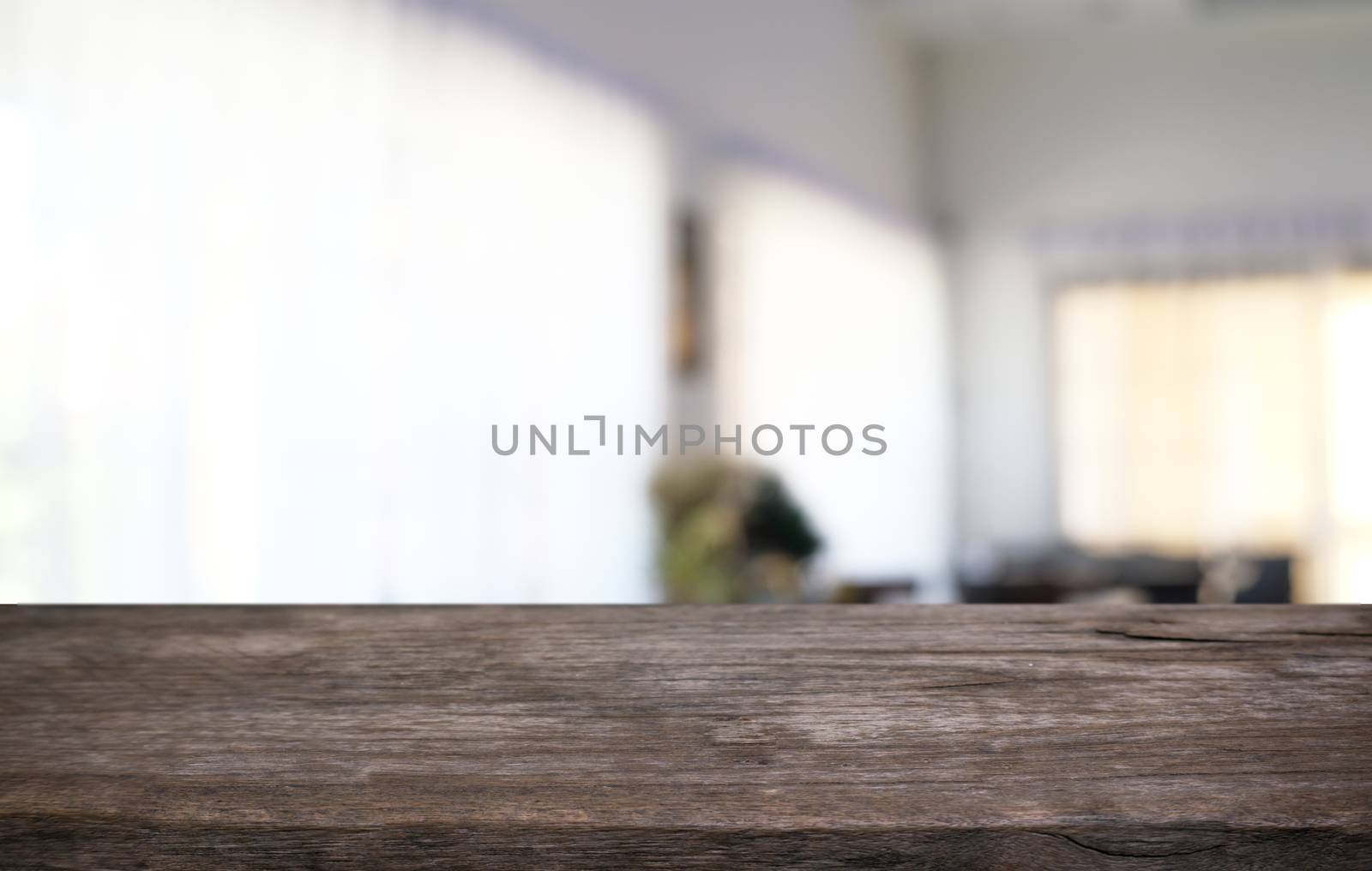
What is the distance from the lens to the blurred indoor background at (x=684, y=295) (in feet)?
4.89

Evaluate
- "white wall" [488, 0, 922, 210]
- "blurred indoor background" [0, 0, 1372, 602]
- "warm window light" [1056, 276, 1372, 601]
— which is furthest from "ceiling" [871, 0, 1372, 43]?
"warm window light" [1056, 276, 1372, 601]

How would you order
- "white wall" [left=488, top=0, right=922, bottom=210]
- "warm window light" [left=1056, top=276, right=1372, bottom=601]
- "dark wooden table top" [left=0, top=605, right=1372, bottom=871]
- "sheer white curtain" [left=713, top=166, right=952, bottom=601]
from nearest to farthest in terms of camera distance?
"dark wooden table top" [left=0, top=605, right=1372, bottom=871], "white wall" [left=488, top=0, right=922, bottom=210], "sheer white curtain" [left=713, top=166, right=952, bottom=601], "warm window light" [left=1056, top=276, right=1372, bottom=601]

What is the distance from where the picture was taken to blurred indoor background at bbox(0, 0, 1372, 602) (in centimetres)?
149

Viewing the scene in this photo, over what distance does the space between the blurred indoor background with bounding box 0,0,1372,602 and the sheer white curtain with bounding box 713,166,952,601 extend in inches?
0.7

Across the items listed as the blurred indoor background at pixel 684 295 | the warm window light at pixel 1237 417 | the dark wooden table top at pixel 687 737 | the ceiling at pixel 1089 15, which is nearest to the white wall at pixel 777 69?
the blurred indoor background at pixel 684 295

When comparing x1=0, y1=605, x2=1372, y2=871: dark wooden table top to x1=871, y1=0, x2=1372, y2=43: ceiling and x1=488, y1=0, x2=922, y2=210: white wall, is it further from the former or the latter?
x1=871, y1=0, x2=1372, y2=43: ceiling

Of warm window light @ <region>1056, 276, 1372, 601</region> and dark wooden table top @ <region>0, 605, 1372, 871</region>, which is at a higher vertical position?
warm window light @ <region>1056, 276, 1372, 601</region>

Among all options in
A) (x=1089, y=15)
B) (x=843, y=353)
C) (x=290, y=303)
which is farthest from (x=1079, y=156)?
(x=290, y=303)

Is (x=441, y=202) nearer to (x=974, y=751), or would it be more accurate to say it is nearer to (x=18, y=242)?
(x=18, y=242)

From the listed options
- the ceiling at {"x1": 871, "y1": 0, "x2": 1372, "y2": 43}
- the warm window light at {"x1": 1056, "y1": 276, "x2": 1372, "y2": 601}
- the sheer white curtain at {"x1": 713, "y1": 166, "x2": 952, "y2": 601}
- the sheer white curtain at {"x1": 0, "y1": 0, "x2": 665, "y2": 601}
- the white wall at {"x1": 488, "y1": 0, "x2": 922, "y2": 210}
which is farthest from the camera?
the warm window light at {"x1": 1056, "y1": 276, "x2": 1372, "y2": 601}

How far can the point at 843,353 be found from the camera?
3654mm

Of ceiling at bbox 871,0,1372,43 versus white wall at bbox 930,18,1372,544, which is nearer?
ceiling at bbox 871,0,1372,43

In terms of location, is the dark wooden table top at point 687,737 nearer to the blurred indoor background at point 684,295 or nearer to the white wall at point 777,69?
the blurred indoor background at point 684,295

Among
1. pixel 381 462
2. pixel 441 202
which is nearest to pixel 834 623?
pixel 381 462
